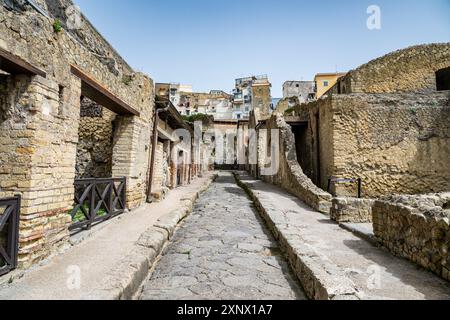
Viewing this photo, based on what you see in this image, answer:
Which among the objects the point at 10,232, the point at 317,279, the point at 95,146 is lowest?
the point at 317,279

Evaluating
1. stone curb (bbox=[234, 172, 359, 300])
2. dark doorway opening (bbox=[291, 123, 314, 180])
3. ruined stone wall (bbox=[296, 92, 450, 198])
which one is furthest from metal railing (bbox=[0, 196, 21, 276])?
dark doorway opening (bbox=[291, 123, 314, 180])

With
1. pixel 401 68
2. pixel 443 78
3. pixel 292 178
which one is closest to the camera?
Result: pixel 292 178

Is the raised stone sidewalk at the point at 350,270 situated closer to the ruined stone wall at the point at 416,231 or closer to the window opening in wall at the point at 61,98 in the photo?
the ruined stone wall at the point at 416,231

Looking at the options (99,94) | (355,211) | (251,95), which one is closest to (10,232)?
(99,94)

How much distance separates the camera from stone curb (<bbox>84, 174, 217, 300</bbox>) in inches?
90.1

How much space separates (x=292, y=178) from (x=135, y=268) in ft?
25.8

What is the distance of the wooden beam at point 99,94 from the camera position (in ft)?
15.4

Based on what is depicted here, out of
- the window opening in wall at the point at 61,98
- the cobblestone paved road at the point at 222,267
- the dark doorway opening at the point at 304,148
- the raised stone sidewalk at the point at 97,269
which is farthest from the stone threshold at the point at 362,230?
the dark doorway opening at the point at 304,148

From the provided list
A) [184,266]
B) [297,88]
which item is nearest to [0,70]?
[184,266]

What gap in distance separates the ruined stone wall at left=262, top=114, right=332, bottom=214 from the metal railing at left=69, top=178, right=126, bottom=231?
5.40m

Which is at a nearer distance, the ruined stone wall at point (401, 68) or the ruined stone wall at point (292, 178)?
the ruined stone wall at point (292, 178)

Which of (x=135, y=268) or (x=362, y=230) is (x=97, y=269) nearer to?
(x=135, y=268)

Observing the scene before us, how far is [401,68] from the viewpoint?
35.8 ft

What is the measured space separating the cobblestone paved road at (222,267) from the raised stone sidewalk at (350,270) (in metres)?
0.27
